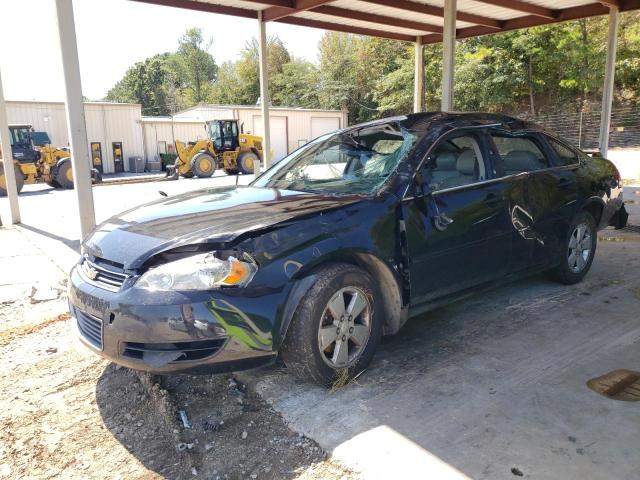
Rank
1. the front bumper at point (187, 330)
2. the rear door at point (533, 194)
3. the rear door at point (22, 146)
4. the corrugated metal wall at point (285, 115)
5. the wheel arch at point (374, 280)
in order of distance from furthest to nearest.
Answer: the corrugated metal wall at point (285, 115) → the rear door at point (22, 146) → the rear door at point (533, 194) → the wheel arch at point (374, 280) → the front bumper at point (187, 330)

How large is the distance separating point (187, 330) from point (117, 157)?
25842 mm

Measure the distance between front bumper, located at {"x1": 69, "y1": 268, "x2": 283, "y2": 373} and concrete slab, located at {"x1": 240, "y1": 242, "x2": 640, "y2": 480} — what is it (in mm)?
517

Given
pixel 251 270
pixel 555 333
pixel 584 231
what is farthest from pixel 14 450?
pixel 584 231

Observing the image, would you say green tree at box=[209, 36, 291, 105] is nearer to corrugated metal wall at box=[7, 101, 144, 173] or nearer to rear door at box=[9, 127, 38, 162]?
corrugated metal wall at box=[7, 101, 144, 173]

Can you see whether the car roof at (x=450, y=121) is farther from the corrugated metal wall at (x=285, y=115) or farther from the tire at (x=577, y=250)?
the corrugated metal wall at (x=285, y=115)

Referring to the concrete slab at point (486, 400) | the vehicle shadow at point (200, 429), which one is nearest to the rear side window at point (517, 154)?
the concrete slab at point (486, 400)

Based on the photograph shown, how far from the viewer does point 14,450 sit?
2.66 m

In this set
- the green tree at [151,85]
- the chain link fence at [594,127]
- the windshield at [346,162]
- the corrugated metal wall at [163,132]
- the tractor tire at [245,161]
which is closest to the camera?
the windshield at [346,162]

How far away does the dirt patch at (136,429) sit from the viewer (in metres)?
2.46

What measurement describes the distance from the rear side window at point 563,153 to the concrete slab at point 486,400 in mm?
1311

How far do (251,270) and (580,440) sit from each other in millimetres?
1828

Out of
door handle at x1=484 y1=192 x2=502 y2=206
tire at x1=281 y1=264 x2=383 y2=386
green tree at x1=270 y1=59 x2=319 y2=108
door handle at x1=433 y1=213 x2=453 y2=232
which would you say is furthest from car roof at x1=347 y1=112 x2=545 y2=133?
green tree at x1=270 y1=59 x2=319 y2=108

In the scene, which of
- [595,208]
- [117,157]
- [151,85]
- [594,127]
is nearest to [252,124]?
[117,157]

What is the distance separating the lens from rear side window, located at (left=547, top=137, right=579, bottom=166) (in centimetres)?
471
